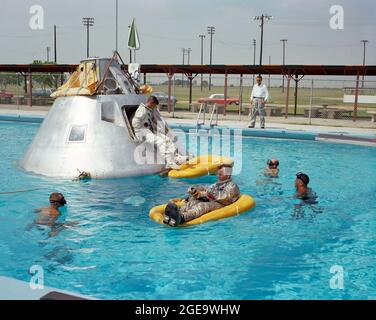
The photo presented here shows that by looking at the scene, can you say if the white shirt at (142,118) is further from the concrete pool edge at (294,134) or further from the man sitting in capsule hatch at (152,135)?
the concrete pool edge at (294,134)

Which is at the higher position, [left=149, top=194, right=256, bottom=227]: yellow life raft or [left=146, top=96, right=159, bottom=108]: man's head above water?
[left=146, top=96, right=159, bottom=108]: man's head above water

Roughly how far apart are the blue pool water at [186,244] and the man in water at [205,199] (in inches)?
8.3

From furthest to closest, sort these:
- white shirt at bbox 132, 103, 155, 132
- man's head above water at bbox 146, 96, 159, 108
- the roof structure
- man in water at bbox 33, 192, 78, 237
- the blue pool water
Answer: the roof structure, man's head above water at bbox 146, 96, 159, 108, white shirt at bbox 132, 103, 155, 132, man in water at bbox 33, 192, 78, 237, the blue pool water

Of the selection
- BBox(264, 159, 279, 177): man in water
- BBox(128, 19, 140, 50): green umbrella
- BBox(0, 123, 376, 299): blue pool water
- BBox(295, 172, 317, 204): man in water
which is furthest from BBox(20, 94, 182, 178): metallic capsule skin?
BBox(128, 19, 140, 50): green umbrella

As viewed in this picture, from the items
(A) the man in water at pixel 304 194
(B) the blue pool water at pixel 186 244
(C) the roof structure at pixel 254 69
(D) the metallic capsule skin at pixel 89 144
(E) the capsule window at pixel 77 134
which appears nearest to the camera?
(B) the blue pool water at pixel 186 244

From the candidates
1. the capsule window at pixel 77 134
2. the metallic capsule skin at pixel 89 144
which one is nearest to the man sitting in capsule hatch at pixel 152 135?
the metallic capsule skin at pixel 89 144

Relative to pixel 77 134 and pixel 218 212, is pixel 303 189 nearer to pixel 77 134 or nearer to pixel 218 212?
pixel 218 212

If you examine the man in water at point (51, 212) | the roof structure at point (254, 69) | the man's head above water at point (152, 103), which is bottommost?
the man in water at point (51, 212)

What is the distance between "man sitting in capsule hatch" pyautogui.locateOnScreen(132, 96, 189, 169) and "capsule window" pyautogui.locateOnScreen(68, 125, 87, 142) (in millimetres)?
1095

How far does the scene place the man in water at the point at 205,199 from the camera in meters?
6.84

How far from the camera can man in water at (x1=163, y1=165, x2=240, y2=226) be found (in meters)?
6.84

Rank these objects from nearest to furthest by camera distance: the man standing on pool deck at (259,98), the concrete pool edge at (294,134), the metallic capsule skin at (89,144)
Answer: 1. the metallic capsule skin at (89,144)
2. the concrete pool edge at (294,134)
3. the man standing on pool deck at (259,98)

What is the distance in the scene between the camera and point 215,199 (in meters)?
7.46

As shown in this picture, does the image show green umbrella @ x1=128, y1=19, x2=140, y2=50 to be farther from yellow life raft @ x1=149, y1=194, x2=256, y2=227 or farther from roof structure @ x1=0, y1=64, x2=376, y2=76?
yellow life raft @ x1=149, y1=194, x2=256, y2=227
